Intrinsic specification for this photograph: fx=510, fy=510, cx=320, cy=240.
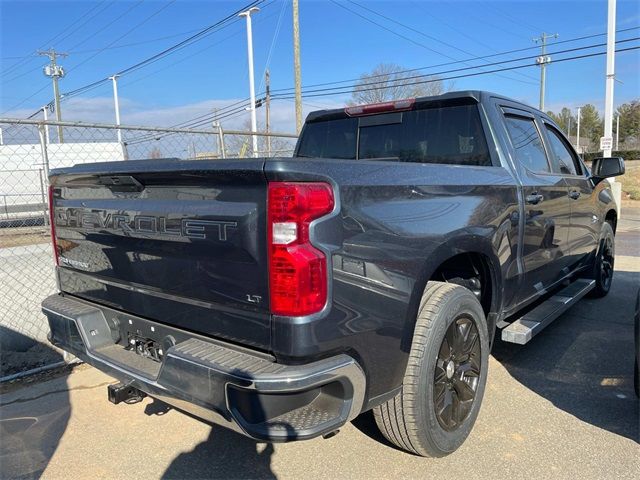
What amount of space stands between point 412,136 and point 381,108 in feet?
1.16

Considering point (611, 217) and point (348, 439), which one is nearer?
point (348, 439)

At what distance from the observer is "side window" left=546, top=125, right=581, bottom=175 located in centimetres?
450

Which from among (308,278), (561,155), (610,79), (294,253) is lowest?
(308,278)

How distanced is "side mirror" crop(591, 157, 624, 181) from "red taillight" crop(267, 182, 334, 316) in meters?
4.05

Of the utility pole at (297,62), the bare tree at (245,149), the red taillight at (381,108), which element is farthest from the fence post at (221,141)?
the utility pole at (297,62)

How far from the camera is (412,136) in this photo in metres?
3.89

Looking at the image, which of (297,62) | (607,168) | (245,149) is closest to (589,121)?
(297,62)

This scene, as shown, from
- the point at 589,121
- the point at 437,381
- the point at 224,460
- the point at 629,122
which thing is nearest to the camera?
the point at 437,381

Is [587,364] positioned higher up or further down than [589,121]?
further down

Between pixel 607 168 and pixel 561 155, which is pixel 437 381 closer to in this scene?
pixel 561 155

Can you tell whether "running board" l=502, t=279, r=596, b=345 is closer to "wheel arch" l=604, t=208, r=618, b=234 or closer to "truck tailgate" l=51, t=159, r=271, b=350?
"wheel arch" l=604, t=208, r=618, b=234

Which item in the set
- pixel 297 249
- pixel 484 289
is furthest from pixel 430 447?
pixel 297 249

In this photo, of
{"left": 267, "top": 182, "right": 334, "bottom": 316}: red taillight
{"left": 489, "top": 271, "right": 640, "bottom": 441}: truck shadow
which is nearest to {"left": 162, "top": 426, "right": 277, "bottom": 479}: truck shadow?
{"left": 267, "top": 182, "right": 334, "bottom": 316}: red taillight

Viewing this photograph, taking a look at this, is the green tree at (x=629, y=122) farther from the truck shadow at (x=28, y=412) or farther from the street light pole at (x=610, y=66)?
the truck shadow at (x=28, y=412)
